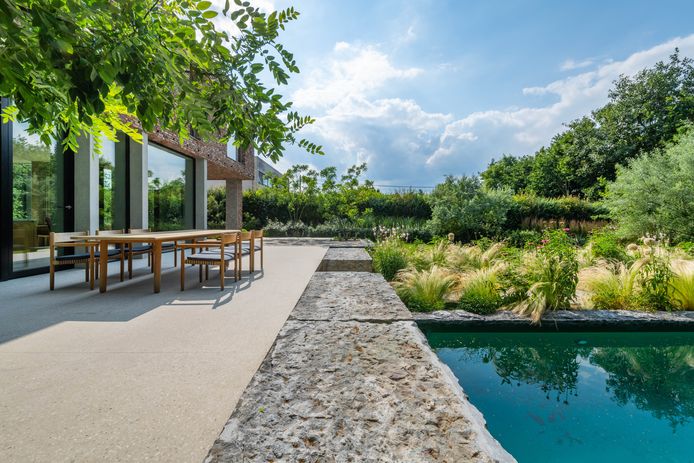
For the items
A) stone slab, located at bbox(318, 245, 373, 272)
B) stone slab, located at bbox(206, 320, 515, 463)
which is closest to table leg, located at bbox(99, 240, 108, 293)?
stone slab, located at bbox(318, 245, 373, 272)

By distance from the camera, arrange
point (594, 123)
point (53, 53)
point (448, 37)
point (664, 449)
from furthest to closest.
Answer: point (594, 123), point (448, 37), point (664, 449), point (53, 53)

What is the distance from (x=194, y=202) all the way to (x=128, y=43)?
33.7 feet

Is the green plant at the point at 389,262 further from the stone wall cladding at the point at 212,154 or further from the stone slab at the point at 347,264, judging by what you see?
the stone wall cladding at the point at 212,154

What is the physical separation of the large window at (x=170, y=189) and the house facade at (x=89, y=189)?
3 centimetres

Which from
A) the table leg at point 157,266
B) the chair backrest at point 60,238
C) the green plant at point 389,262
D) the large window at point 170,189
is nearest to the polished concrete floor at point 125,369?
the table leg at point 157,266

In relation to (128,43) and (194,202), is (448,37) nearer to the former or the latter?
(128,43)

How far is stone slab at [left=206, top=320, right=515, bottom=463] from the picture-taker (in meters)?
0.99

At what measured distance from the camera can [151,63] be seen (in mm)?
1161

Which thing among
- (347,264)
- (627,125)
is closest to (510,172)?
(627,125)

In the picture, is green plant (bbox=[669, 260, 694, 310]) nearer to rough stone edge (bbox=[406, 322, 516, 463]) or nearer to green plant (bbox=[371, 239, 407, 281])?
green plant (bbox=[371, 239, 407, 281])

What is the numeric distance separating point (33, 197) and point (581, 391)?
302 inches

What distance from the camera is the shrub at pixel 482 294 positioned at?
398 centimetres

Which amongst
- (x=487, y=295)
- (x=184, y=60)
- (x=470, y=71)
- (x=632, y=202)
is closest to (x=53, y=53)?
(x=184, y=60)

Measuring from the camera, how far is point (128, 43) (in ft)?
3.43
